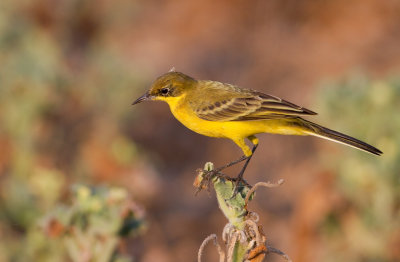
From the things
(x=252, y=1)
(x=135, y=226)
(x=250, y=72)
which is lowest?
(x=135, y=226)

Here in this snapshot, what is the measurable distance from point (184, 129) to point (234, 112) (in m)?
→ 7.52

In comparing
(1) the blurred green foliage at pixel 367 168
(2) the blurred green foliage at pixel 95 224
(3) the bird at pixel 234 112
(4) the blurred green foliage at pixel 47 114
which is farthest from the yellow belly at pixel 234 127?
(4) the blurred green foliage at pixel 47 114

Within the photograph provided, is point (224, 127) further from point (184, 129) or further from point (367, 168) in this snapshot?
point (184, 129)

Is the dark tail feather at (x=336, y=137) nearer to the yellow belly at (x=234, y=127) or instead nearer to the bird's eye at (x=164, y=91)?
the yellow belly at (x=234, y=127)

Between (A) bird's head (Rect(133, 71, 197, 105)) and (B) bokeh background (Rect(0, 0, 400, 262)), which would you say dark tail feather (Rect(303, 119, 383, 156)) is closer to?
(A) bird's head (Rect(133, 71, 197, 105))

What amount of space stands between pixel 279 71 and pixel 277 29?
125 cm

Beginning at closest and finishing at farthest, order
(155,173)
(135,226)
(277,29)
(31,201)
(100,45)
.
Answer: (135,226) < (31,201) < (155,173) < (100,45) < (277,29)

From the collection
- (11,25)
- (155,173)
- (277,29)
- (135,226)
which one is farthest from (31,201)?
(277,29)

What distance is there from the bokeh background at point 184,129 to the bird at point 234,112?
981mm

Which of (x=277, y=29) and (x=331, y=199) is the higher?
(x=277, y=29)

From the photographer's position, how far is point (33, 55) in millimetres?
9039

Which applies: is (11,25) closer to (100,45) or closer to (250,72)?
(100,45)

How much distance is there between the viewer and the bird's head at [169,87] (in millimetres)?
5062

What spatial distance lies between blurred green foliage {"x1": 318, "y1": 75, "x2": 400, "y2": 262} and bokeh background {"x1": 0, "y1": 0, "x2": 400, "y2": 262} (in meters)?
0.01
